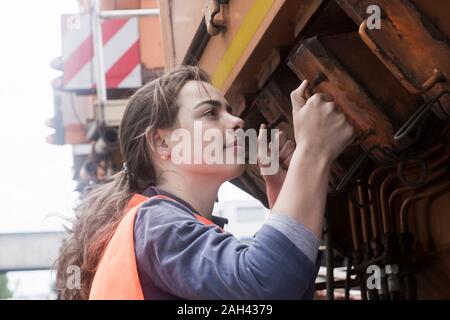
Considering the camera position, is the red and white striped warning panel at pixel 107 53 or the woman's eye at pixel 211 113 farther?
the red and white striped warning panel at pixel 107 53

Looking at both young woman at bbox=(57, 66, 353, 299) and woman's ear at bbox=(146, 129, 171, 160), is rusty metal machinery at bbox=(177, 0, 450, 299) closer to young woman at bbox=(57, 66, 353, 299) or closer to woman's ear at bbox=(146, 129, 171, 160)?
young woman at bbox=(57, 66, 353, 299)

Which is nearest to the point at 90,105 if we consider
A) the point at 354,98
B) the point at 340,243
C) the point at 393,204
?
the point at 340,243

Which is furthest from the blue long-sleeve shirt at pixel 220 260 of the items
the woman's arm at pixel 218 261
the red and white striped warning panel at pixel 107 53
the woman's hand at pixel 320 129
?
the red and white striped warning panel at pixel 107 53

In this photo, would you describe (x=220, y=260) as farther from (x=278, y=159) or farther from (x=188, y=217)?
(x=278, y=159)

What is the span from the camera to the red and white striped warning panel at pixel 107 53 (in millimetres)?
5039

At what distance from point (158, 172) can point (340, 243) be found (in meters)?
1.46

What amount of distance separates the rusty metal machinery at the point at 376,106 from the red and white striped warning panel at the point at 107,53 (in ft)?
7.99

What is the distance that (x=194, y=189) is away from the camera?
1.42 m

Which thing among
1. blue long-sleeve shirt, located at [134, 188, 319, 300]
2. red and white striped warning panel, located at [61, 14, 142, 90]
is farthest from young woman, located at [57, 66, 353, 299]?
red and white striped warning panel, located at [61, 14, 142, 90]

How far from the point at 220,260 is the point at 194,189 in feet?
0.89

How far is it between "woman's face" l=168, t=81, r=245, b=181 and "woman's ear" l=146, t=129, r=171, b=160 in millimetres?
15

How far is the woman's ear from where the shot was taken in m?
1.46

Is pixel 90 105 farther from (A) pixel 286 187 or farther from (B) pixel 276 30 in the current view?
(A) pixel 286 187

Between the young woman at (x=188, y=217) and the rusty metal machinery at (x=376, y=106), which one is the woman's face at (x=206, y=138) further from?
the rusty metal machinery at (x=376, y=106)
